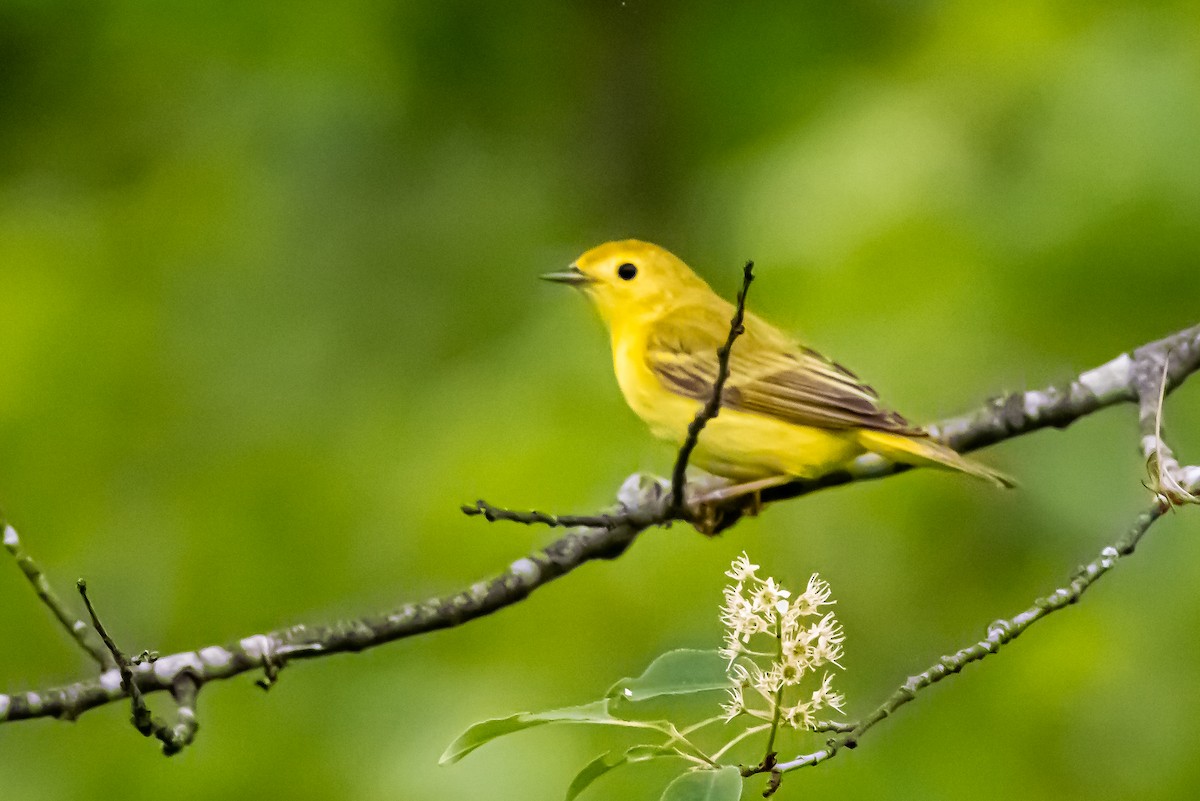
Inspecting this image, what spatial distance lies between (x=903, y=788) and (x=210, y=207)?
1859 mm

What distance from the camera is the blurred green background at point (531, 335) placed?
1.88 m

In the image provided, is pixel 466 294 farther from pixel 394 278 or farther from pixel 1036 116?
pixel 1036 116

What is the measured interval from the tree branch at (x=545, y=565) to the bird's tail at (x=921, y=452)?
0.12 meters

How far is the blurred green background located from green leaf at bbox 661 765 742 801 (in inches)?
28.1

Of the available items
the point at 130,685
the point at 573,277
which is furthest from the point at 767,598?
the point at 573,277

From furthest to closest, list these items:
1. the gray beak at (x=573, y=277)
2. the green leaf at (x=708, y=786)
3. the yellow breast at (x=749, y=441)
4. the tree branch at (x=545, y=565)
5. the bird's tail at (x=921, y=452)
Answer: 1. the gray beak at (x=573, y=277)
2. the yellow breast at (x=749, y=441)
3. the bird's tail at (x=921, y=452)
4. the tree branch at (x=545, y=565)
5. the green leaf at (x=708, y=786)

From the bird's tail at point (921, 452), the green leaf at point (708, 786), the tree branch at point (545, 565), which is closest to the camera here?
the green leaf at point (708, 786)

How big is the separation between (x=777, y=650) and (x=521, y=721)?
19 cm

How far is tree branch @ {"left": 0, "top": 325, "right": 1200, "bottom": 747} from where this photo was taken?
1366 mm

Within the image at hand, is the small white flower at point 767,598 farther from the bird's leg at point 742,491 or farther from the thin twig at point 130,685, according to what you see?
the bird's leg at point 742,491

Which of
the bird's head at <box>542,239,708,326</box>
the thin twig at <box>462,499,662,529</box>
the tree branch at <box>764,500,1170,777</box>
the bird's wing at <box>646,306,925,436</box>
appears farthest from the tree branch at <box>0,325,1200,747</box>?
the tree branch at <box>764,500,1170,777</box>

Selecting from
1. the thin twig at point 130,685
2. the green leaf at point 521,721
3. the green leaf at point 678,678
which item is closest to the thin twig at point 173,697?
the thin twig at point 130,685

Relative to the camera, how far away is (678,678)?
110 cm

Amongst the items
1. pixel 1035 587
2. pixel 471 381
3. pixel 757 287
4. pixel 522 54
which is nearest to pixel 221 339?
pixel 471 381
